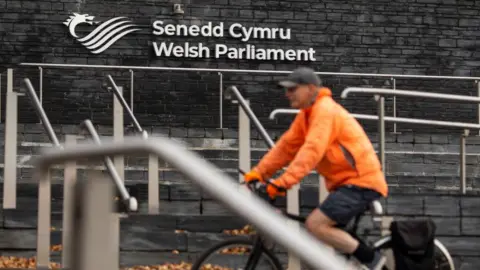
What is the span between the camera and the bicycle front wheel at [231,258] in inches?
251

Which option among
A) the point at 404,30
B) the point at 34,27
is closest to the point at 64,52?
the point at 34,27

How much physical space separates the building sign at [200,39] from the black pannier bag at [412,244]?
35.1ft

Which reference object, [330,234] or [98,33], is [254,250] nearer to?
[330,234]

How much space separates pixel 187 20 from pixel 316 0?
2071 millimetres

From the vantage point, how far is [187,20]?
56.6ft

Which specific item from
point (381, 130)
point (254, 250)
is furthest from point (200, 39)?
point (254, 250)

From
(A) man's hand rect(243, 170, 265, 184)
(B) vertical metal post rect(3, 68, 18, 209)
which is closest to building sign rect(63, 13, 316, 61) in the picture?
(B) vertical metal post rect(3, 68, 18, 209)

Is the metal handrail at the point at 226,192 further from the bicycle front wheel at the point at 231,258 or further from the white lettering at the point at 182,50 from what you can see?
the white lettering at the point at 182,50

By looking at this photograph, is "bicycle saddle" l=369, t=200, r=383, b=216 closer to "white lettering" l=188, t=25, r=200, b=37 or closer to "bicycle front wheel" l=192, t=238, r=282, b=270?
"bicycle front wheel" l=192, t=238, r=282, b=270

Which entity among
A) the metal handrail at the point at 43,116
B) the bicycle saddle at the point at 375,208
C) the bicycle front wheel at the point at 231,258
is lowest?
the bicycle front wheel at the point at 231,258

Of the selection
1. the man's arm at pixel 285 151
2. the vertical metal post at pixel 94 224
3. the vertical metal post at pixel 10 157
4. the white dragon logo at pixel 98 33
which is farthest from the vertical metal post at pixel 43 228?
the white dragon logo at pixel 98 33

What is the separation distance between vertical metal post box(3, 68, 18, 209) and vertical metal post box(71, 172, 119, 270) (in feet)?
19.7

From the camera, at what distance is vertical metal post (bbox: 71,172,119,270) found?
3.12 metres

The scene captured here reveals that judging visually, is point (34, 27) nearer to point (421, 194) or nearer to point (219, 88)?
point (219, 88)
